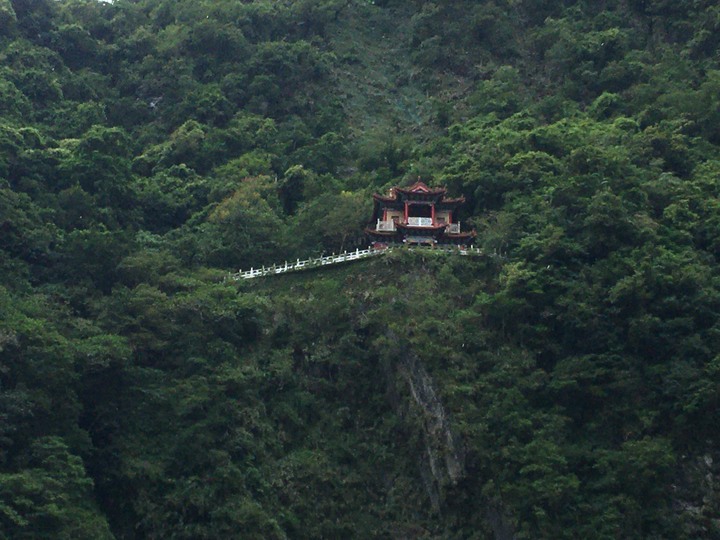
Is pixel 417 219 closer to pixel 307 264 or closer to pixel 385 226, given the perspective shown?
pixel 385 226

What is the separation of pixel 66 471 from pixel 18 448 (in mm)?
1513

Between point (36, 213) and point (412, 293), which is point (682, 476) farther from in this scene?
point (36, 213)

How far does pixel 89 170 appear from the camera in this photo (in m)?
45.8

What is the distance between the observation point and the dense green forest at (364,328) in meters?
31.9

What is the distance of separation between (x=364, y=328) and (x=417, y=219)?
6280 mm

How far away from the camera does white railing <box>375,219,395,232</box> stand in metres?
43.1

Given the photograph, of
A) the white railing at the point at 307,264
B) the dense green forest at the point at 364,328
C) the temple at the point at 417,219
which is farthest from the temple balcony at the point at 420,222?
the white railing at the point at 307,264

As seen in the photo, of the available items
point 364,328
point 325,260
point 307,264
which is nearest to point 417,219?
point 325,260

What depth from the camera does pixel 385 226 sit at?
43281 millimetres

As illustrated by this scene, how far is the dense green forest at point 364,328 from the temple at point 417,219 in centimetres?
85

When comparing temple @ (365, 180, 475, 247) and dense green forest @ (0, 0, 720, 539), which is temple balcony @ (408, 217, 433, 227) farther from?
dense green forest @ (0, 0, 720, 539)

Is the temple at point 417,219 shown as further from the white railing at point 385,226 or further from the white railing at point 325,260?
the white railing at point 325,260

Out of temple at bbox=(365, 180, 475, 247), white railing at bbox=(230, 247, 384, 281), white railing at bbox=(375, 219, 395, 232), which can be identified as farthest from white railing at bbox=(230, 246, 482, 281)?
white railing at bbox=(375, 219, 395, 232)

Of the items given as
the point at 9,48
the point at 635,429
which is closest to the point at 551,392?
the point at 635,429
